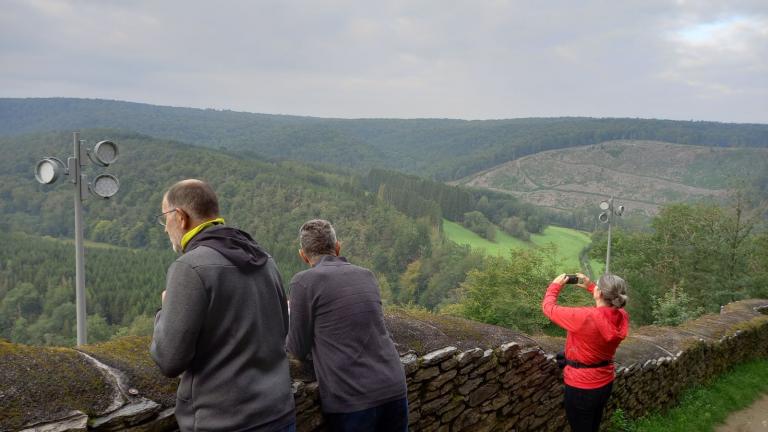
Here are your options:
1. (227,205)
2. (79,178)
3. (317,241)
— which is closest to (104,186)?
(79,178)

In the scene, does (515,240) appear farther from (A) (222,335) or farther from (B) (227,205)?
(A) (222,335)

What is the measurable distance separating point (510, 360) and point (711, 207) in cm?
3057

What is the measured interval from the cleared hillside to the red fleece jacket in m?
133

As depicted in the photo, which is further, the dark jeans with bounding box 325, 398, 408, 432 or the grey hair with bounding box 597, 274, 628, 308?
the grey hair with bounding box 597, 274, 628, 308

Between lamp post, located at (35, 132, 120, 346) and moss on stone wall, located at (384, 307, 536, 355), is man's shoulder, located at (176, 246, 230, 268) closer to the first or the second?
moss on stone wall, located at (384, 307, 536, 355)

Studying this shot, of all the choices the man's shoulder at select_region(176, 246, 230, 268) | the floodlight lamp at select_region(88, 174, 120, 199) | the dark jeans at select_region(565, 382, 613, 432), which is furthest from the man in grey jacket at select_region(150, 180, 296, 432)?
the floodlight lamp at select_region(88, 174, 120, 199)

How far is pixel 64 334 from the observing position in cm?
5622

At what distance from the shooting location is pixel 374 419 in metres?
2.73

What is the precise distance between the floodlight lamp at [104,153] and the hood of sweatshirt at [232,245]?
8.69 metres

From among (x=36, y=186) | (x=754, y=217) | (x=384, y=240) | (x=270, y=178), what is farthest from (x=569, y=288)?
(x=36, y=186)

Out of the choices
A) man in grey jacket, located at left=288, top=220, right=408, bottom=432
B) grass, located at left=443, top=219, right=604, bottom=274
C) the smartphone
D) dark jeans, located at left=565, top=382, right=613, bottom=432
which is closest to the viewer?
man in grey jacket, located at left=288, top=220, right=408, bottom=432

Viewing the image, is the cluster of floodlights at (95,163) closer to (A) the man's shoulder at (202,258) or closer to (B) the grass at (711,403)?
(A) the man's shoulder at (202,258)

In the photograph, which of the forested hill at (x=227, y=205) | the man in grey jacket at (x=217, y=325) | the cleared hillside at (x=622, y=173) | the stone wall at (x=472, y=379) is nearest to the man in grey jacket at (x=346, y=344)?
the stone wall at (x=472, y=379)

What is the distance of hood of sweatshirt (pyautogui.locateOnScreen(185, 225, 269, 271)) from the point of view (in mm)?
2035
